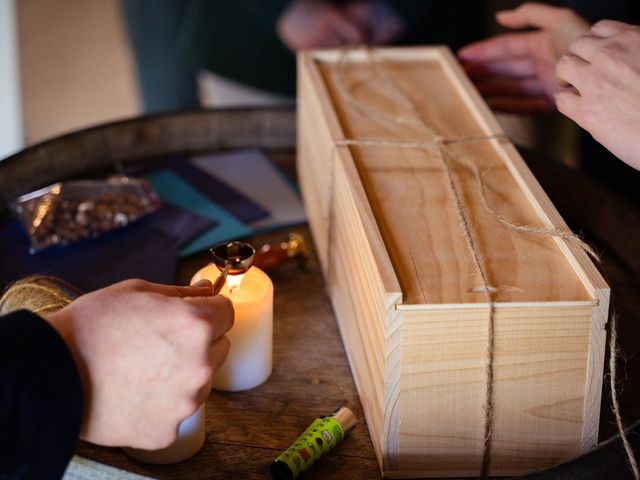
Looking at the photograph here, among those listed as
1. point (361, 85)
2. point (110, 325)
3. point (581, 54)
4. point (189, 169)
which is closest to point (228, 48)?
point (189, 169)

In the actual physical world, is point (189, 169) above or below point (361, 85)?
below

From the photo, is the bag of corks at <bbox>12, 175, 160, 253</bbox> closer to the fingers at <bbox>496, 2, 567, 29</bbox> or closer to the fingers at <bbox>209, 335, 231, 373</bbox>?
the fingers at <bbox>209, 335, 231, 373</bbox>

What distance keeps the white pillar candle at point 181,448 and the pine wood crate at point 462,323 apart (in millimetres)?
179

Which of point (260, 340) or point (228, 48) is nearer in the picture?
point (260, 340)

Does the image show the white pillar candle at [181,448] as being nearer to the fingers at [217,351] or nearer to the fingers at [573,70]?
the fingers at [217,351]

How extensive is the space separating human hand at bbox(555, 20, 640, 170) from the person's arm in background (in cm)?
47

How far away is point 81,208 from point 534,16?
76 centimetres

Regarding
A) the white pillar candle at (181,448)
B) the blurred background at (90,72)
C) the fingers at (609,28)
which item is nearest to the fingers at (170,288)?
the white pillar candle at (181,448)

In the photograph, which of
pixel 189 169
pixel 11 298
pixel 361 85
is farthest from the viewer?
pixel 189 169

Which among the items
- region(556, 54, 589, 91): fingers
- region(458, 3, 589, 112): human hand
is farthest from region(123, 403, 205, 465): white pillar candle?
region(458, 3, 589, 112): human hand

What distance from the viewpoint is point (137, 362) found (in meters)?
0.74

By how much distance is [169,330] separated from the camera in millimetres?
750

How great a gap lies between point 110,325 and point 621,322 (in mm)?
632

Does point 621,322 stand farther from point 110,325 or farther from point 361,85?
point 110,325
